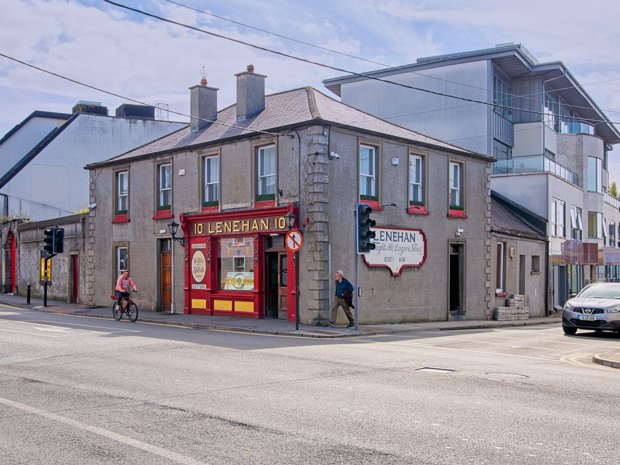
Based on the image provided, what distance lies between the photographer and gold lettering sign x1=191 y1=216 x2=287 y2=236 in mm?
23266

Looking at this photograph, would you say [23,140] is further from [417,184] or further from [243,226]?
[417,184]

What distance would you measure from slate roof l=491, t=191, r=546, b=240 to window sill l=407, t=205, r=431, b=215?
5042 millimetres

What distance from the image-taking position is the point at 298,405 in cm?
876

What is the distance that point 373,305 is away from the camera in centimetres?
2380

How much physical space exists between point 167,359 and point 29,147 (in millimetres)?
40374

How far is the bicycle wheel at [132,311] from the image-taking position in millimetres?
23688

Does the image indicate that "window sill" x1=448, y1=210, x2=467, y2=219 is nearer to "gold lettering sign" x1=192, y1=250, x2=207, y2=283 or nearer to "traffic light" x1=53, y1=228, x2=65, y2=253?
"gold lettering sign" x1=192, y1=250, x2=207, y2=283

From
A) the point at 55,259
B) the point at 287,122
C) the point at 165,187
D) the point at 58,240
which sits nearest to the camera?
the point at 287,122

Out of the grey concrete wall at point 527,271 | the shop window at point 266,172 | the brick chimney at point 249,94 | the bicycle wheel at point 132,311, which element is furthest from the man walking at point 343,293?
the grey concrete wall at point 527,271

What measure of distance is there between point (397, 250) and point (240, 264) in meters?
5.25

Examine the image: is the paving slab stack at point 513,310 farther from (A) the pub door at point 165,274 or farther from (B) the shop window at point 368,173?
(A) the pub door at point 165,274

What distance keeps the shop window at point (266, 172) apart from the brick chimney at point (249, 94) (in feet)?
9.18

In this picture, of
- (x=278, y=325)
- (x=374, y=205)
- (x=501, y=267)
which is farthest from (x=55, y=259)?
(x=501, y=267)

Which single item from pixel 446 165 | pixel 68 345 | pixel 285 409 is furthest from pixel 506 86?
pixel 285 409
